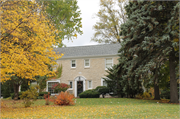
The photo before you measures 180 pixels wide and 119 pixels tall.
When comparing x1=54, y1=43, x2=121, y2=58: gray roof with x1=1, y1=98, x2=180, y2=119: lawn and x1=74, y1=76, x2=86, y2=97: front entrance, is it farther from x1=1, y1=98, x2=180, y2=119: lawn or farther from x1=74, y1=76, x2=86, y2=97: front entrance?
x1=1, y1=98, x2=180, y2=119: lawn

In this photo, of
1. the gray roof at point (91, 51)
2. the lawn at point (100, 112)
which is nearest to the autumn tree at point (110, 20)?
the gray roof at point (91, 51)

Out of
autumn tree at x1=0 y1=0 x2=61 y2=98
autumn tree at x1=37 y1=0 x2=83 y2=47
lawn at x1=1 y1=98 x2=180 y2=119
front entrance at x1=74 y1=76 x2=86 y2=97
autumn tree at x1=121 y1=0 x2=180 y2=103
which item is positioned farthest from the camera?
front entrance at x1=74 y1=76 x2=86 y2=97

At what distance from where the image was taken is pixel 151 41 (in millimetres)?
14734

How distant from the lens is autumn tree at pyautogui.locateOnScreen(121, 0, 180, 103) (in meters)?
14.2

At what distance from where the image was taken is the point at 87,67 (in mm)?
27469

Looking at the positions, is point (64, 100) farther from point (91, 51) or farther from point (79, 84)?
point (91, 51)

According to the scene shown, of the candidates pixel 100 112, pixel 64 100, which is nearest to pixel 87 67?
pixel 64 100

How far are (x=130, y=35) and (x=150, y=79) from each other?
3.94m

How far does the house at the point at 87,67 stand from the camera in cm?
2683

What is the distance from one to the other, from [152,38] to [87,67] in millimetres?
14071

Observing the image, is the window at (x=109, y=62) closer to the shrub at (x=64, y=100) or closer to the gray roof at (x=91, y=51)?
the gray roof at (x=91, y=51)

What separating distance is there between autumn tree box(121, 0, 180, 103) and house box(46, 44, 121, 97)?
404 inches

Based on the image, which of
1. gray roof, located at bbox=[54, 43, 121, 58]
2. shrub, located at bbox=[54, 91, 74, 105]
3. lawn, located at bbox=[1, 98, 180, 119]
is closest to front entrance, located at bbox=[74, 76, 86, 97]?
gray roof, located at bbox=[54, 43, 121, 58]

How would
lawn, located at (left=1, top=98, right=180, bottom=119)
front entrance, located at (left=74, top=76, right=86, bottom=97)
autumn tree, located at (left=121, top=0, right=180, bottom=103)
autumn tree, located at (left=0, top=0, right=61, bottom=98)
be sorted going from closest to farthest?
1. lawn, located at (left=1, top=98, right=180, bottom=119)
2. autumn tree, located at (left=0, top=0, right=61, bottom=98)
3. autumn tree, located at (left=121, top=0, right=180, bottom=103)
4. front entrance, located at (left=74, top=76, right=86, bottom=97)
